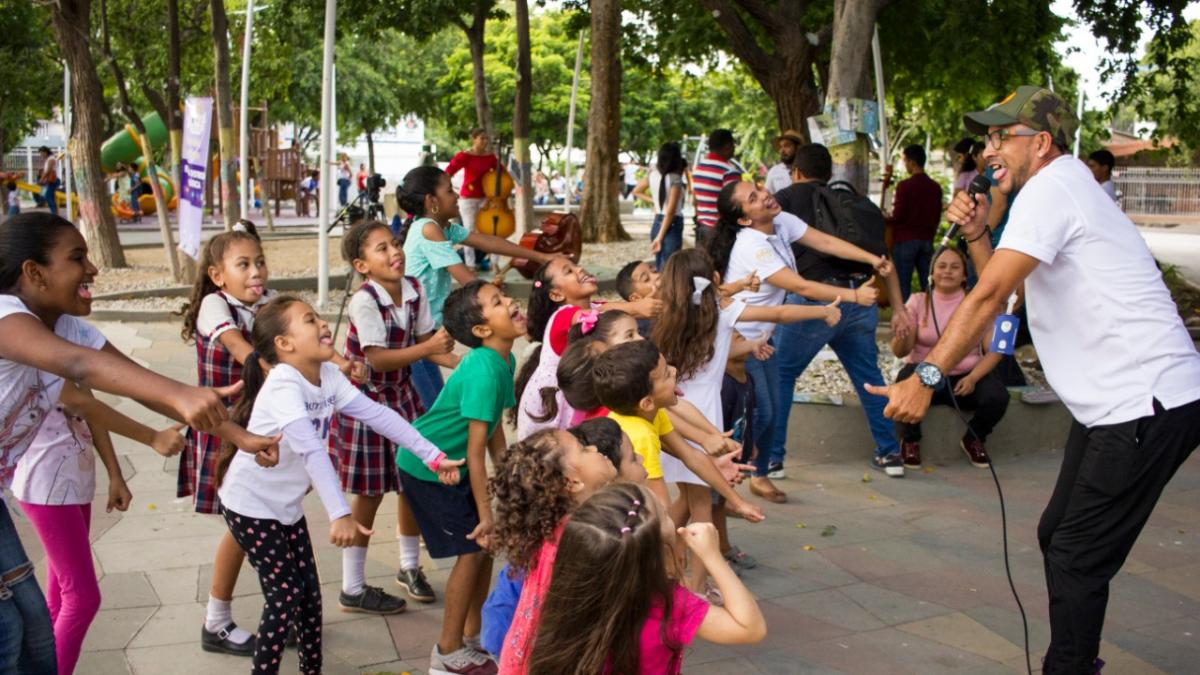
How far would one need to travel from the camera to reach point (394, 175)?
80625 millimetres

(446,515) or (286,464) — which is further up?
(286,464)

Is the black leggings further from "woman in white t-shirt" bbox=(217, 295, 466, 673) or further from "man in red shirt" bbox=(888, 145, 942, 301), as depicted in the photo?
"man in red shirt" bbox=(888, 145, 942, 301)

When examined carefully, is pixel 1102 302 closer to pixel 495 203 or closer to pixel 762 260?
pixel 762 260

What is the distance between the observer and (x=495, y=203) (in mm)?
13359

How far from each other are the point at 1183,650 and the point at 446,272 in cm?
372

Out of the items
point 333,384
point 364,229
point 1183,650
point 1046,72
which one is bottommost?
point 1183,650

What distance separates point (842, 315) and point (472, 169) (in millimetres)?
6974

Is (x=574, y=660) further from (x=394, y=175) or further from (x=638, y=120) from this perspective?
(x=394, y=175)

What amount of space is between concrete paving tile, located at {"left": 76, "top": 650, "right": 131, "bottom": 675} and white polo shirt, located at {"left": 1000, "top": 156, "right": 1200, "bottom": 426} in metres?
Result: 3.41

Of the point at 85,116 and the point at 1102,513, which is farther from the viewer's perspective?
the point at 85,116

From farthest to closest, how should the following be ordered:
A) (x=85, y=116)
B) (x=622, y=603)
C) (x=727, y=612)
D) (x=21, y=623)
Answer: (x=85, y=116)
(x=21, y=623)
(x=727, y=612)
(x=622, y=603)

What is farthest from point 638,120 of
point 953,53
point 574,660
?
point 574,660

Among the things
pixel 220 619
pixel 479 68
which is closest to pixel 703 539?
pixel 220 619

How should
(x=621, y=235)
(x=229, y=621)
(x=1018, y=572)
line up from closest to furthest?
(x=229, y=621) < (x=1018, y=572) < (x=621, y=235)
